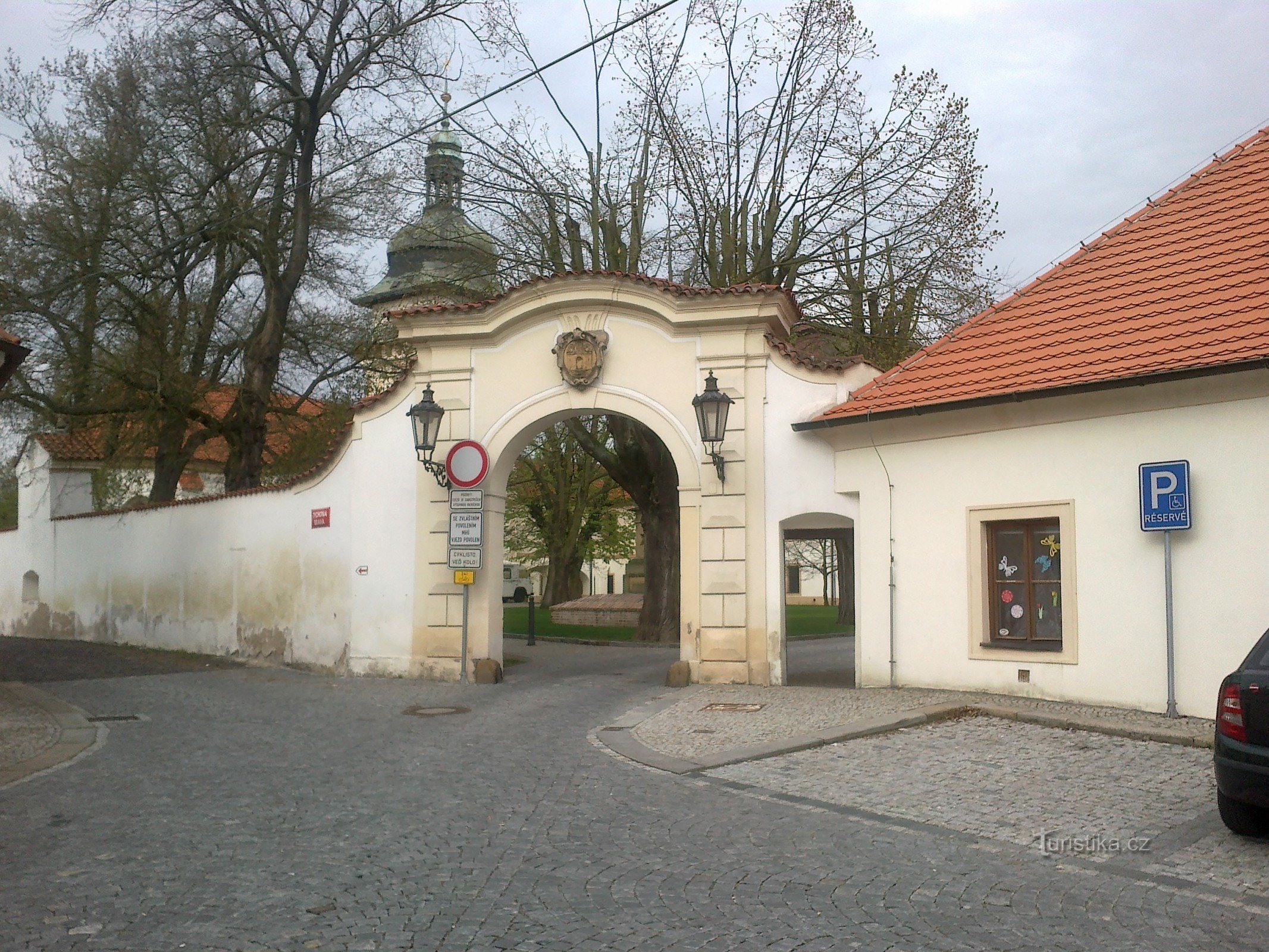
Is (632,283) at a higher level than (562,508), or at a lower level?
higher

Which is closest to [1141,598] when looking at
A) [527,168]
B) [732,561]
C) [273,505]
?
[732,561]

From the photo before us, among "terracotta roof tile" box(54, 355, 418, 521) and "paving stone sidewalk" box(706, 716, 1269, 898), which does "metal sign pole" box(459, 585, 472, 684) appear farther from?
"paving stone sidewalk" box(706, 716, 1269, 898)

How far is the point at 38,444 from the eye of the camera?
33562mm

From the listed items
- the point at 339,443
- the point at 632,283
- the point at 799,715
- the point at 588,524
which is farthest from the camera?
the point at 588,524

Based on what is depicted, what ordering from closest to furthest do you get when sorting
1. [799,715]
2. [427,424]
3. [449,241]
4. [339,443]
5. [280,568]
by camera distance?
[799,715] → [427,424] → [339,443] → [280,568] → [449,241]

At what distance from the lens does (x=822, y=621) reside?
127 ft

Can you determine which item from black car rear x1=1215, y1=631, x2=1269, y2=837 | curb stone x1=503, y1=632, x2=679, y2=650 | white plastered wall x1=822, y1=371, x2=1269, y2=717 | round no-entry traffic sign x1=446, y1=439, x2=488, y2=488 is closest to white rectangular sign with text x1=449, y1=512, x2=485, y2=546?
round no-entry traffic sign x1=446, y1=439, x2=488, y2=488

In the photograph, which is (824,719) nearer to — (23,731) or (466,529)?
(466,529)

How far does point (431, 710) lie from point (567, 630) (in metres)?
18.0

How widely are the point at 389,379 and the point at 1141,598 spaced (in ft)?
60.1

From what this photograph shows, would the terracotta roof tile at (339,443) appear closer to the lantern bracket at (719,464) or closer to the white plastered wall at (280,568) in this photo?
the white plastered wall at (280,568)

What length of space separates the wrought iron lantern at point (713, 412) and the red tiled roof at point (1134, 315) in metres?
0.96

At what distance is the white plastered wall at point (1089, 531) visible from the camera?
1097 centimetres

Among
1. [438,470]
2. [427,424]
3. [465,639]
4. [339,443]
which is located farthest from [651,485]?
[427,424]
